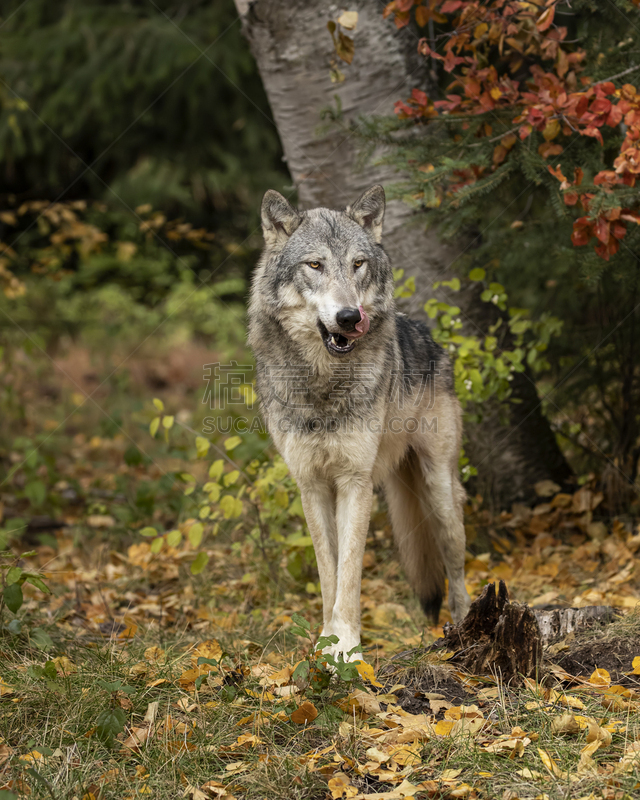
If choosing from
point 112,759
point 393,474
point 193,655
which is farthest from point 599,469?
point 112,759

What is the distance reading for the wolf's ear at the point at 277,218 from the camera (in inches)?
155

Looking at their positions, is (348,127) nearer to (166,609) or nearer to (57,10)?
(166,609)

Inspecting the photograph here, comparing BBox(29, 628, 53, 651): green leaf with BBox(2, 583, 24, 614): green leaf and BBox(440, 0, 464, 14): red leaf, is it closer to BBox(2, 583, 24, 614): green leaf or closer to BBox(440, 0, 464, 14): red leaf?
BBox(2, 583, 24, 614): green leaf

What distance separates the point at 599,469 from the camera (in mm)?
5855

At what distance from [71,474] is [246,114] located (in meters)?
6.65

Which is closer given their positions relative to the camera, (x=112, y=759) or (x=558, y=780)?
(x=558, y=780)

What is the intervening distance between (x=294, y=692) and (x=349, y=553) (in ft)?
3.13

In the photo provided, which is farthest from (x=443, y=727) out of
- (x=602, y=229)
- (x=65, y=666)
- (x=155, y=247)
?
(x=155, y=247)

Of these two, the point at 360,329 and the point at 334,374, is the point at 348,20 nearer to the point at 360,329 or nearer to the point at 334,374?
the point at 360,329

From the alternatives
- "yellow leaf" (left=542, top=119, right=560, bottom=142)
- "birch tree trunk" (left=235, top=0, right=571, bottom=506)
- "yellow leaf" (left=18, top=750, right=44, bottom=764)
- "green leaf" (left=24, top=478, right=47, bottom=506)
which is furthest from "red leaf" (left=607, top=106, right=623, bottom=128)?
"green leaf" (left=24, top=478, right=47, bottom=506)

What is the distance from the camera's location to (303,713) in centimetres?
270

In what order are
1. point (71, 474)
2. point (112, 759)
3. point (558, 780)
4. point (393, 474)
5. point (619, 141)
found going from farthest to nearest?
1. point (71, 474)
2. point (393, 474)
3. point (619, 141)
4. point (112, 759)
5. point (558, 780)

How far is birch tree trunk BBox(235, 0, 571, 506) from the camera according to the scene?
5.14 meters

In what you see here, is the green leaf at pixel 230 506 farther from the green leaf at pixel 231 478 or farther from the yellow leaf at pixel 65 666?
the yellow leaf at pixel 65 666
